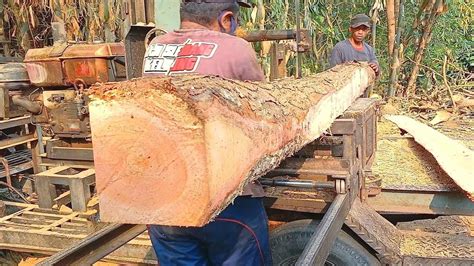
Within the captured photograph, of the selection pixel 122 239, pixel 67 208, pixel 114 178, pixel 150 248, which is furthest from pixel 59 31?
pixel 114 178

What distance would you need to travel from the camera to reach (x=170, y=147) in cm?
129

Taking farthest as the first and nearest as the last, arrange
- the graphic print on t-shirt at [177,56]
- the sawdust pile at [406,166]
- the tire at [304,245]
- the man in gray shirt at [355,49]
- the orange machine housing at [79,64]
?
the man in gray shirt at [355,49] < the orange machine housing at [79,64] < the sawdust pile at [406,166] < the tire at [304,245] < the graphic print on t-shirt at [177,56]

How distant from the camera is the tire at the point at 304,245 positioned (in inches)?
98.0

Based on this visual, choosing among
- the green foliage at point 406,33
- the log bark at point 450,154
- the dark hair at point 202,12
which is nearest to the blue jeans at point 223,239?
the dark hair at point 202,12

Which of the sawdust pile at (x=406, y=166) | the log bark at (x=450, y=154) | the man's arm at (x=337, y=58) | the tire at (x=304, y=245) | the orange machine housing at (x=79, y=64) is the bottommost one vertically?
the tire at (x=304, y=245)

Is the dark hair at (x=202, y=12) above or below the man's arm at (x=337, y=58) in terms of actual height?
above

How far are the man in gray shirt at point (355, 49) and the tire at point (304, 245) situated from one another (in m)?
3.13

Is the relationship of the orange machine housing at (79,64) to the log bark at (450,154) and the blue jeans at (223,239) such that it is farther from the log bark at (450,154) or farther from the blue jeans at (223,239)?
the log bark at (450,154)

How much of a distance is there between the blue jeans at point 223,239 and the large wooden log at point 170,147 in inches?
20.3

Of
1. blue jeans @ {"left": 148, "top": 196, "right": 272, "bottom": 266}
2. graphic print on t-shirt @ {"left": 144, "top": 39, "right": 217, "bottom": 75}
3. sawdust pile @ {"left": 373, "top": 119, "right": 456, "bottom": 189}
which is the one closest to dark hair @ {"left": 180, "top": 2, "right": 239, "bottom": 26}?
graphic print on t-shirt @ {"left": 144, "top": 39, "right": 217, "bottom": 75}

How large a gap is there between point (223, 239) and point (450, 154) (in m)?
2.04

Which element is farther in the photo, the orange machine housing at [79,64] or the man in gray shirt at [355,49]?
the man in gray shirt at [355,49]

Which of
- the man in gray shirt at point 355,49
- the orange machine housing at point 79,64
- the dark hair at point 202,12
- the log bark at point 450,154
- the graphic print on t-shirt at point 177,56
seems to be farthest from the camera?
the man in gray shirt at point 355,49

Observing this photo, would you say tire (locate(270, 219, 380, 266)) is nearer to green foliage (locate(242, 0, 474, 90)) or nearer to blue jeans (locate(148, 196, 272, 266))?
blue jeans (locate(148, 196, 272, 266))
